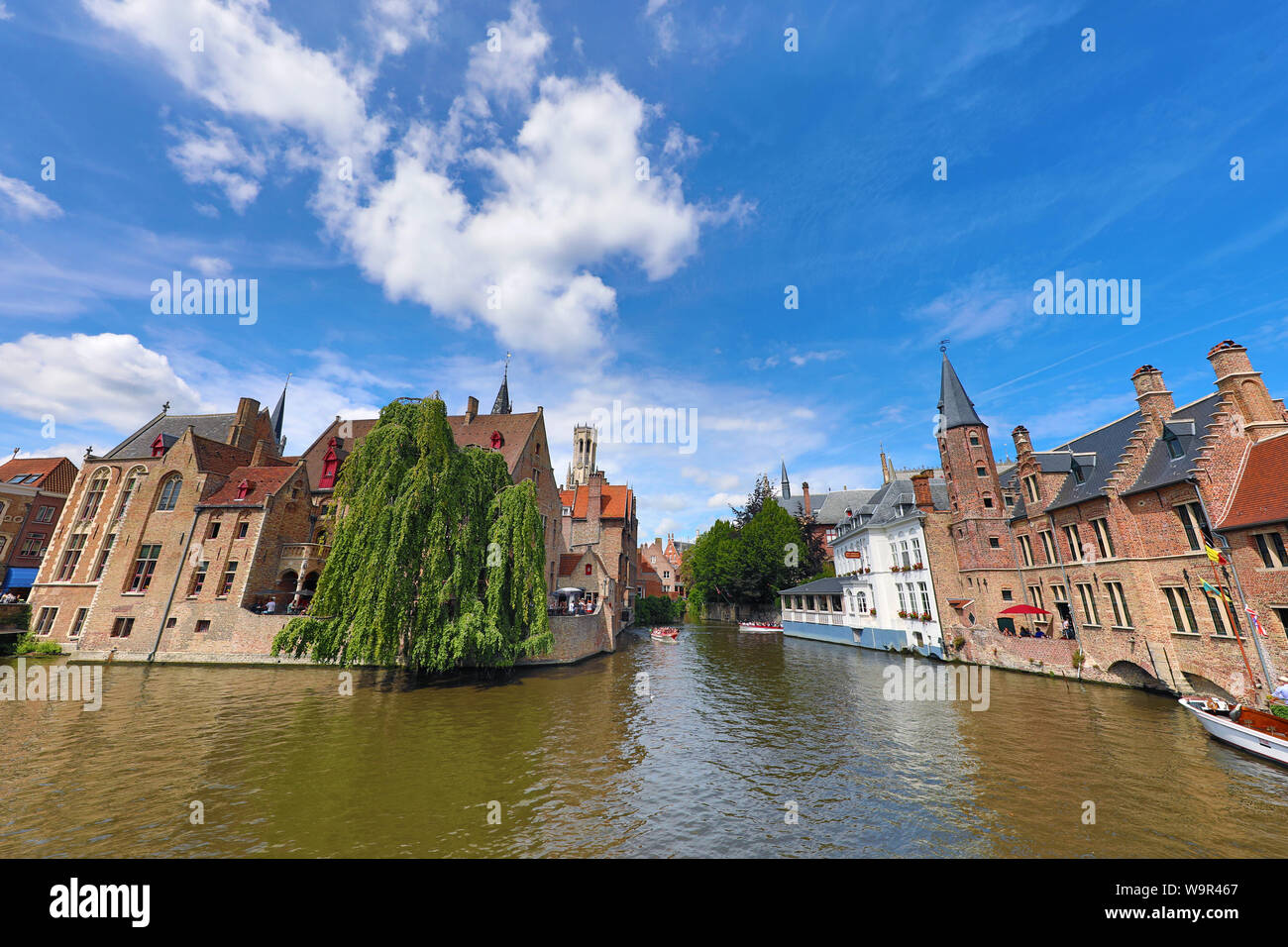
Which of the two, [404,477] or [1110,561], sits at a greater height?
[404,477]

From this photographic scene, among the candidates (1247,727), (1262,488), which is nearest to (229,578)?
(1247,727)

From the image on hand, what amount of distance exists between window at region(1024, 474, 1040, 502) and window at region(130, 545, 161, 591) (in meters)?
54.8

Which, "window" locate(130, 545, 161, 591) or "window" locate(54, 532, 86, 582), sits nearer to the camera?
"window" locate(130, 545, 161, 591)

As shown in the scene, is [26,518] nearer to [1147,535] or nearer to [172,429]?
A: [172,429]

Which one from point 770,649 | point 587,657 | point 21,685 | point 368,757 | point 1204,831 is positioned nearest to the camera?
point 1204,831

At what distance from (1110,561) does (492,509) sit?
30418mm

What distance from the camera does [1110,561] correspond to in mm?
22844

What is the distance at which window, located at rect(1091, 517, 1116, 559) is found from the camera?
23.0m

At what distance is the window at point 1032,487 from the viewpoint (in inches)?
1129

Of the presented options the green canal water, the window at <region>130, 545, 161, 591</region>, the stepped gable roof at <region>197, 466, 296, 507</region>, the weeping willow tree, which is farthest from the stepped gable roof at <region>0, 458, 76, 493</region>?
the weeping willow tree

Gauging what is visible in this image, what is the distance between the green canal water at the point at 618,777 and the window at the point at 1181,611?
3316 mm

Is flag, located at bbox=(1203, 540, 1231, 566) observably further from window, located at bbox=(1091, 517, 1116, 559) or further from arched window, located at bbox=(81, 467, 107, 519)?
arched window, located at bbox=(81, 467, 107, 519)
